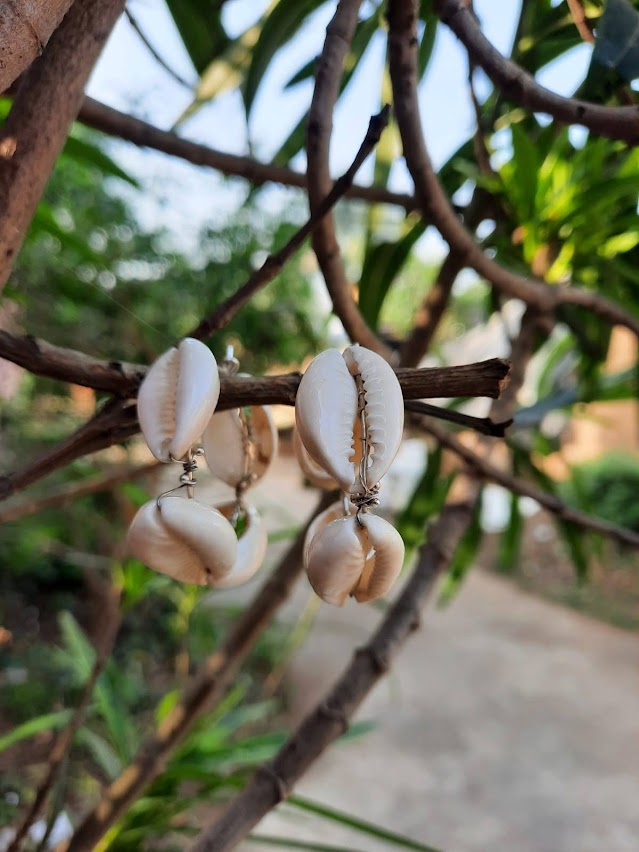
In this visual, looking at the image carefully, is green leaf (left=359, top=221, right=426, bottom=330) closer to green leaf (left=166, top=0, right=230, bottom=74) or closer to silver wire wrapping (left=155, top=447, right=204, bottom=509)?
green leaf (left=166, top=0, right=230, bottom=74)

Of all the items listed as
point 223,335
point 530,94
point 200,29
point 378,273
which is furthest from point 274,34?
point 223,335

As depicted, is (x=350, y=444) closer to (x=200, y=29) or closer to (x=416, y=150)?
(x=416, y=150)

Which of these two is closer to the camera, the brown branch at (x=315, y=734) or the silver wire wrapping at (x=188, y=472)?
the silver wire wrapping at (x=188, y=472)

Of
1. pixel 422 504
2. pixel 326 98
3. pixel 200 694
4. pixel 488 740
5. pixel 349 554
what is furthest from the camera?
pixel 488 740

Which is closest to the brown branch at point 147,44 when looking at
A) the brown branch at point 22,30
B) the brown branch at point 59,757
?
Result: the brown branch at point 22,30

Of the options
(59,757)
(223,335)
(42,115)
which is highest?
(223,335)

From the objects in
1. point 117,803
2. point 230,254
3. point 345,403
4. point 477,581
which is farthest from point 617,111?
point 477,581

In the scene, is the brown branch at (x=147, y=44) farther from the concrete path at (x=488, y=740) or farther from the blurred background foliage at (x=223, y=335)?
the concrete path at (x=488, y=740)
